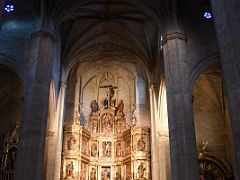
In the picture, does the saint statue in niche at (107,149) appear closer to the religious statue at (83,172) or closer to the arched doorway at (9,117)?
the religious statue at (83,172)

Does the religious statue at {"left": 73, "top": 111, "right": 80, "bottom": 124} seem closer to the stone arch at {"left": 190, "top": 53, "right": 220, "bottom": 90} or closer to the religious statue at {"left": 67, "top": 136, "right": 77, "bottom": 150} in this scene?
the religious statue at {"left": 67, "top": 136, "right": 77, "bottom": 150}

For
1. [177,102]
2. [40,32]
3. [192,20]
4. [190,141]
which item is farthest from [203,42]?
[40,32]

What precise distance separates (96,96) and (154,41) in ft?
27.4

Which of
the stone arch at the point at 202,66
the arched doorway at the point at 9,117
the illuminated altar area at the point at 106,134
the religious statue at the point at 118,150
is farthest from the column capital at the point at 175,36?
the religious statue at the point at 118,150

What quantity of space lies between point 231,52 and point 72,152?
16.7 meters

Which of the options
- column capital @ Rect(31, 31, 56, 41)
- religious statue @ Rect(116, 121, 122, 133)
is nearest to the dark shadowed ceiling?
column capital @ Rect(31, 31, 56, 41)

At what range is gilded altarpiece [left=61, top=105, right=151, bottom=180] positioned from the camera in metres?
23.1

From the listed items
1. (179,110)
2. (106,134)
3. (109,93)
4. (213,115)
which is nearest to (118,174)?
(106,134)

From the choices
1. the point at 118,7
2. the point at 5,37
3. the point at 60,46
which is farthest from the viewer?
the point at 60,46

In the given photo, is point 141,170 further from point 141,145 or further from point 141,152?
point 141,145

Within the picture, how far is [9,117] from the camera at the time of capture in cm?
2336

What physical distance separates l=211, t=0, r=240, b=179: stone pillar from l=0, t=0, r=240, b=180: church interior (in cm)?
3

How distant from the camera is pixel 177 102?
14.6 metres

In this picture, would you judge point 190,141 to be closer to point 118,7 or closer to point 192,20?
point 192,20
